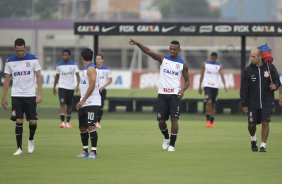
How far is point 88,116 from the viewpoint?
16359 mm

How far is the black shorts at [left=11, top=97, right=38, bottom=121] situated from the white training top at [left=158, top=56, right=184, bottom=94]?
2.79 metres

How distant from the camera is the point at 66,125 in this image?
25.5m

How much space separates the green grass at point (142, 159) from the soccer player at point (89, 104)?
15.3 inches

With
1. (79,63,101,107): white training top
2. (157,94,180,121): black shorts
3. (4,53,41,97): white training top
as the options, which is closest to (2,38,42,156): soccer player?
(4,53,41,97): white training top

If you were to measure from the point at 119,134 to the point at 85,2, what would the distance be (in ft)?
152

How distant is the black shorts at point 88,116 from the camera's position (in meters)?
16.3

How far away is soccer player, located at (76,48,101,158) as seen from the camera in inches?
640

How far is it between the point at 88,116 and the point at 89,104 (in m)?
0.22

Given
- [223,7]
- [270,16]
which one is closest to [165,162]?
[270,16]

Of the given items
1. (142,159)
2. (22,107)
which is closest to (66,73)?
(22,107)

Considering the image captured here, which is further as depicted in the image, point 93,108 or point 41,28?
point 41,28

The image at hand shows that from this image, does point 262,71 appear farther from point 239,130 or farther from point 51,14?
point 51,14

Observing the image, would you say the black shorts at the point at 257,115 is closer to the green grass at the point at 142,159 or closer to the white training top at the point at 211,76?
the green grass at the point at 142,159

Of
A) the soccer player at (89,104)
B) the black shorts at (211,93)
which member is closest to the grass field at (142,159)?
the soccer player at (89,104)
